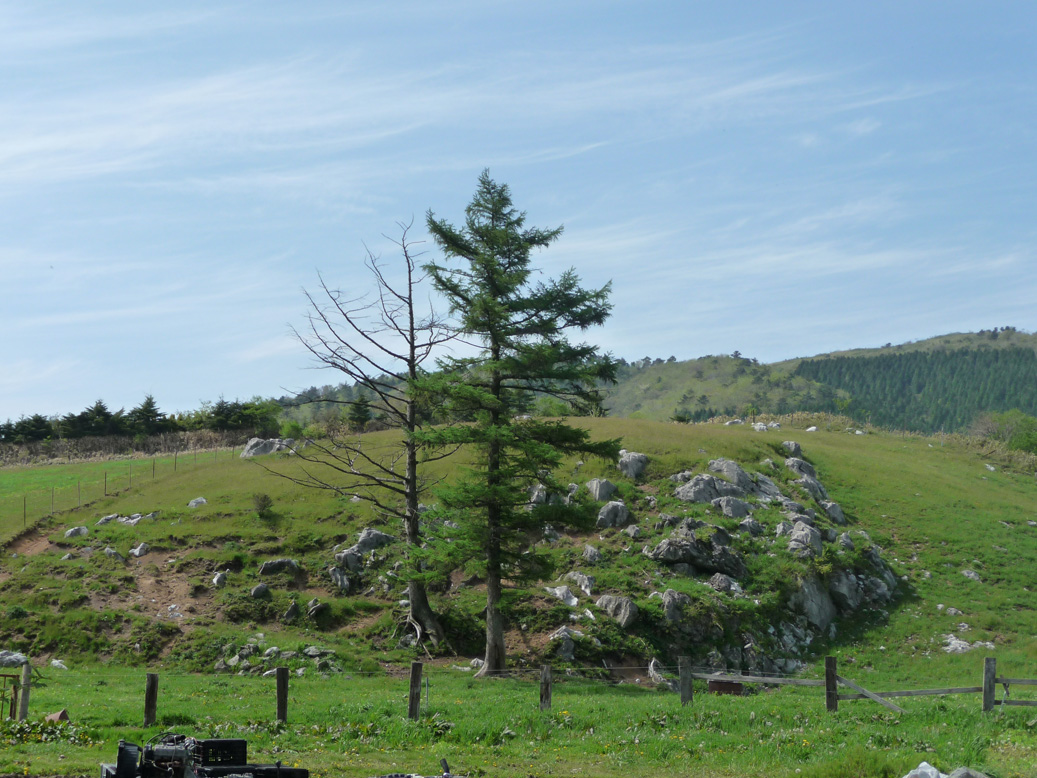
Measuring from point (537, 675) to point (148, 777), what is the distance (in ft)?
76.9

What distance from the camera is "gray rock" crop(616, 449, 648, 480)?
4781 cm

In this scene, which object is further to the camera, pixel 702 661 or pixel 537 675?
pixel 702 661

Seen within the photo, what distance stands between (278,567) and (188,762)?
33598mm

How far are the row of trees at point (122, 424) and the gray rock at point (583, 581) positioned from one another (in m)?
47.7

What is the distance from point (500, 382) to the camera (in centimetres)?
3083

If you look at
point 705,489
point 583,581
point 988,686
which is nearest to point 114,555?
point 583,581

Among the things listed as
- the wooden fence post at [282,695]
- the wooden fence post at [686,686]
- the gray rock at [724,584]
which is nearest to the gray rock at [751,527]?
the gray rock at [724,584]

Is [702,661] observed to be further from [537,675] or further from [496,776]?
[496,776]

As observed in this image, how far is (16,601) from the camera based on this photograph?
33750 mm

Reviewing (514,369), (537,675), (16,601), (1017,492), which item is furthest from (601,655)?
(1017,492)

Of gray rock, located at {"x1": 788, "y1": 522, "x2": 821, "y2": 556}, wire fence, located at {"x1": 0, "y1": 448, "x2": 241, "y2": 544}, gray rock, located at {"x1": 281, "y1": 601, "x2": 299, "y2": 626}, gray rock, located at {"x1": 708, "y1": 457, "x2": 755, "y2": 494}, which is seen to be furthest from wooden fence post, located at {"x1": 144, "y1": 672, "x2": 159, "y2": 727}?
gray rock, located at {"x1": 708, "y1": 457, "x2": 755, "y2": 494}

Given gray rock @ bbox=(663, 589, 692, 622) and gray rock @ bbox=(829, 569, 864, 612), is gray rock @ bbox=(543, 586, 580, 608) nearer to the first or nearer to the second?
gray rock @ bbox=(663, 589, 692, 622)

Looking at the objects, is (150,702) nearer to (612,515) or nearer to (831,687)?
(831,687)

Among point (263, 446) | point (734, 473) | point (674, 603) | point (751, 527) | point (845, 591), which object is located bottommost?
point (845, 591)
